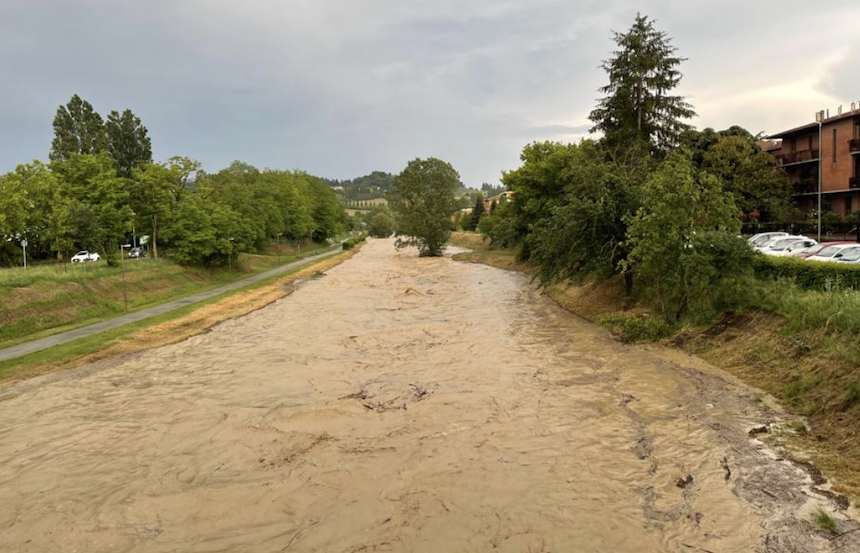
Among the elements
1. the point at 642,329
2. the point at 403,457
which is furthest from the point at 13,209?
the point at 642,329

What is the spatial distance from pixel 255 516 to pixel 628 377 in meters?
11.0

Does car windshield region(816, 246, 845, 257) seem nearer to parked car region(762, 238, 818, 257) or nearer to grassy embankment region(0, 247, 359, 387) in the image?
parked car region(762, 238, 818, 257)

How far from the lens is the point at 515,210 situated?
50625 mm

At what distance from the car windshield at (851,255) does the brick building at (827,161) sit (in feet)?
83.9

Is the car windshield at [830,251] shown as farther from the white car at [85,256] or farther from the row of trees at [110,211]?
the white car at [85,256]

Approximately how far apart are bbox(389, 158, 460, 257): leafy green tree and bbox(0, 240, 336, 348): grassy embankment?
38.7 meters

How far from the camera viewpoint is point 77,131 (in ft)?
216

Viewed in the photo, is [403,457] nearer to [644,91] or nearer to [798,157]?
[644,91]

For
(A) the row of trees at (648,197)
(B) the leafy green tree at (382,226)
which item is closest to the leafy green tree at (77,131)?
(A) the row of trees at (648,197)

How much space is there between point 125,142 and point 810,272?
7842cm

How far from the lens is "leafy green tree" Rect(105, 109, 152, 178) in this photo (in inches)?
2768

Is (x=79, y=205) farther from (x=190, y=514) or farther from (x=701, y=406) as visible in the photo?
(x=701, y=406)

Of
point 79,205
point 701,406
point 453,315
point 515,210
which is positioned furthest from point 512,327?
point 79,205

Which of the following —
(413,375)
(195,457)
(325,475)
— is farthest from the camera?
(413,375)
